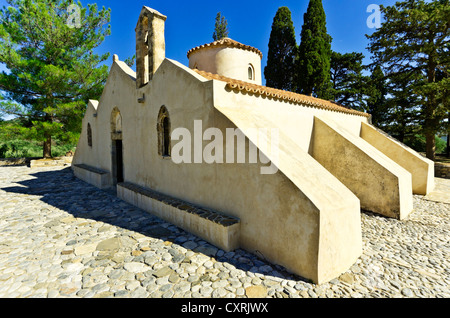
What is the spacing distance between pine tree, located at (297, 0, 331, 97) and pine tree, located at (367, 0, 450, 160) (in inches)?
113

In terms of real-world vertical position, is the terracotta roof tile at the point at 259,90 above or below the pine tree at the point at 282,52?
below

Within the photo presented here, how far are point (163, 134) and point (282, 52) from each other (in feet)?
53.4

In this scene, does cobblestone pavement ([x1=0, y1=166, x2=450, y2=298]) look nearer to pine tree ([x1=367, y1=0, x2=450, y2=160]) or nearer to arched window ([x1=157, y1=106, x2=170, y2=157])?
arched window ([x1=157, y1=106, x2=170, y2=157])

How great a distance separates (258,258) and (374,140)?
→ 31.0ft

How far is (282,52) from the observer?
1861 centimetres

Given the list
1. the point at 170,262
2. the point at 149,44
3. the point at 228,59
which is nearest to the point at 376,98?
the point at 228,59

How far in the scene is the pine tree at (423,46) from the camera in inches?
451

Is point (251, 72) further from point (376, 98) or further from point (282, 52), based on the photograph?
point (376, 98)

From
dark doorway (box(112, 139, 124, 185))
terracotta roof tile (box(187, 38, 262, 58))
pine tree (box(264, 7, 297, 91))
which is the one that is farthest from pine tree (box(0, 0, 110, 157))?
pine tree (box(264, 7, 297, 91))

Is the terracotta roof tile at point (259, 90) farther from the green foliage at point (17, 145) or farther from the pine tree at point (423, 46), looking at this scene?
the green foliage at point (17, 145)

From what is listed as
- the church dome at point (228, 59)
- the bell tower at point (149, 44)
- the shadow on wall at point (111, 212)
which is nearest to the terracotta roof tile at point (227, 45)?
the church dome at point (228, 59)

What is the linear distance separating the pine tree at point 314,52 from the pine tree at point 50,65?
15.2 m
